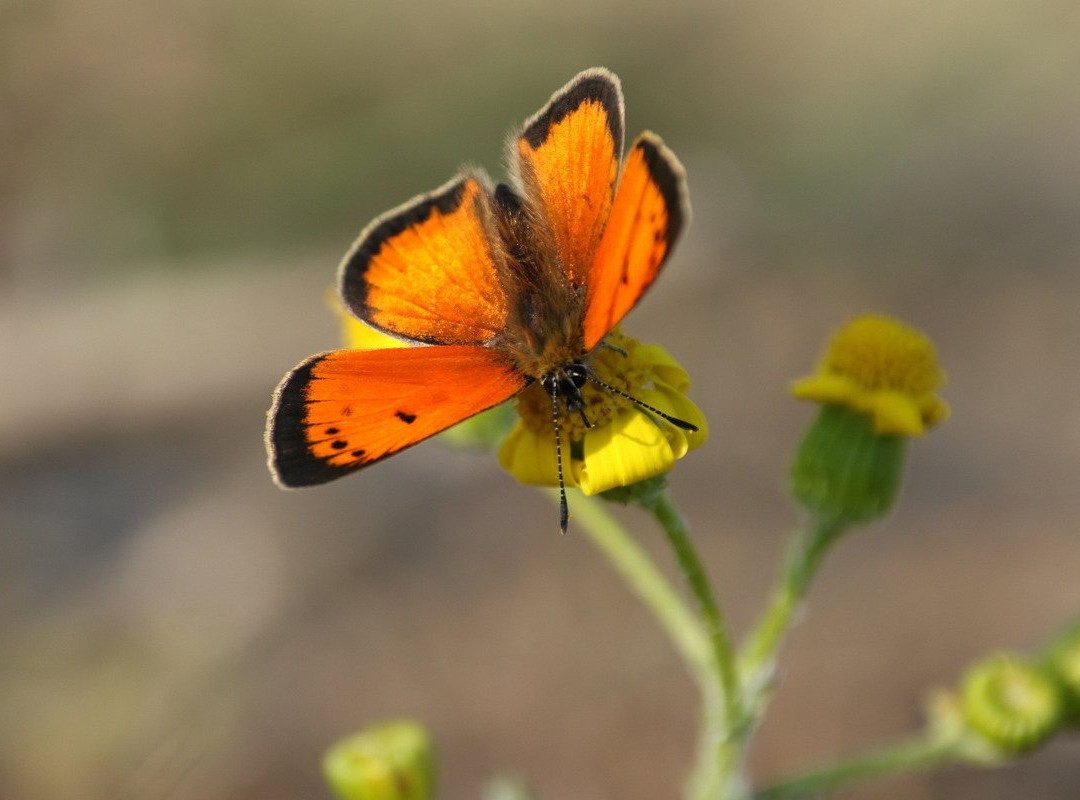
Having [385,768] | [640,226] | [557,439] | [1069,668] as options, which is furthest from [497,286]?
[1069,668]

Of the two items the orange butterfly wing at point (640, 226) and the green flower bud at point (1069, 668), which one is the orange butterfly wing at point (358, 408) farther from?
the green flower bud at point (1069, 668)

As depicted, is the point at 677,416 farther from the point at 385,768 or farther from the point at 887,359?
the point at 385,768

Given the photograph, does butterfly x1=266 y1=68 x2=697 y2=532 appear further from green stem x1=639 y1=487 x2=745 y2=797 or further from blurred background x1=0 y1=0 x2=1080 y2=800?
blurred background x1=0 y1=0 x2=1080 y2=800

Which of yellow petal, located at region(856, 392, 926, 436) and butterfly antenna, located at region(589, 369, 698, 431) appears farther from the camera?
yellow petal, located at region(856, 392, 926, 436)

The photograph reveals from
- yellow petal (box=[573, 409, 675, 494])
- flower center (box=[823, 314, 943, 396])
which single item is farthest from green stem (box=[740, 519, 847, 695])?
yellow petal (box=[573, 409, 675, 494])

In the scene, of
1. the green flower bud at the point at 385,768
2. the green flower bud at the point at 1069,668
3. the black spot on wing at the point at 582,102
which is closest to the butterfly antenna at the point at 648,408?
the black spot on wing at the point at 582,102

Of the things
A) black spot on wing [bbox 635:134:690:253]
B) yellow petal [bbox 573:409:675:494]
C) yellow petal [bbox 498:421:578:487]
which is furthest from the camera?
yellow petal [bbox 498:421:578:487]

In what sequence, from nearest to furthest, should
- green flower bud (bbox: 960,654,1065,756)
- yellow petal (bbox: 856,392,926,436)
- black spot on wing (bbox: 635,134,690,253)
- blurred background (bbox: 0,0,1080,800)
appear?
black spot on wing (bbox: 635,134,690,253), yellow petal (bbox: 856,392,926,436), green flower bud (bbox: 960,654,1065,756), blurred background (bbox: 0,0,1080,800)

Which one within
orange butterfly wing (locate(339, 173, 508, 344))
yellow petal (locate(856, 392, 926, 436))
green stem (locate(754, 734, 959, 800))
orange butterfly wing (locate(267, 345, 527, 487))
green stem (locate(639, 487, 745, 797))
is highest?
orange butterfly wing (locate(339, 173, 508, 344))
